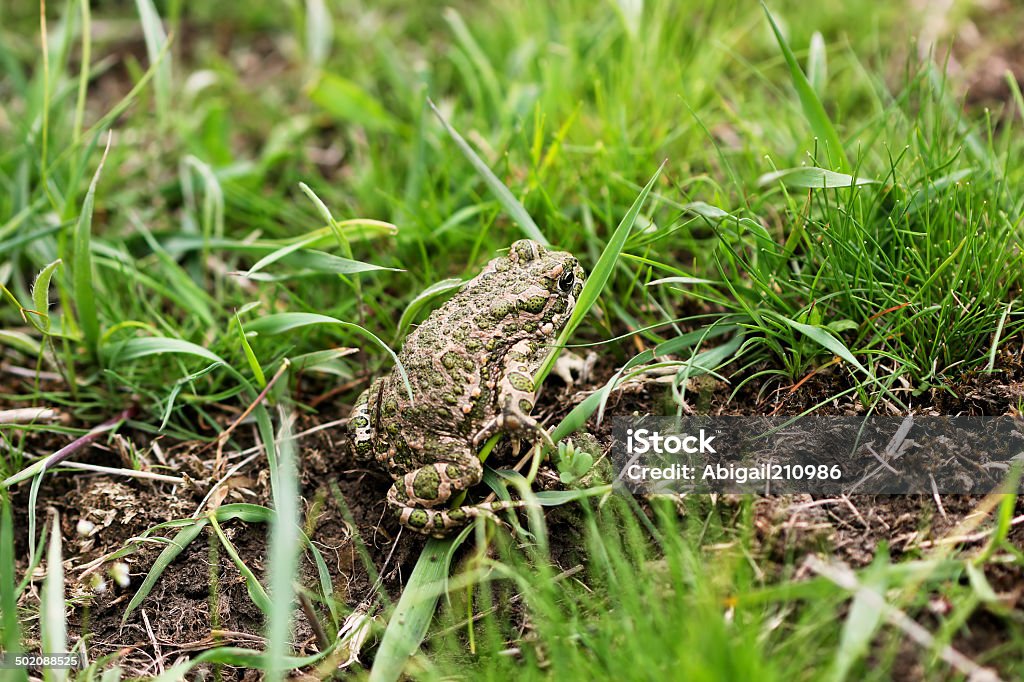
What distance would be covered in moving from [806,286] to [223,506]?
2658 millimetres

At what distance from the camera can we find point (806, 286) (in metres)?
3.54

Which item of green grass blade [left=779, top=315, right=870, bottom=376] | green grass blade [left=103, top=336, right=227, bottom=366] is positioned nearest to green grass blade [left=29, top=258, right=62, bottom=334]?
green grass blade [left=103, top=336, right=227, bottom=366]

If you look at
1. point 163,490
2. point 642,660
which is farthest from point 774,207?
point 163,490

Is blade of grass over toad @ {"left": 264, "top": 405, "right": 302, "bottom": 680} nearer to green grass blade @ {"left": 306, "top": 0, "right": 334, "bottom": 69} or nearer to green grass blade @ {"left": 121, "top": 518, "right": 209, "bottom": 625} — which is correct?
green grass blade @ {"left": 121, "top": 518, "right": 209, "bottom": 625}

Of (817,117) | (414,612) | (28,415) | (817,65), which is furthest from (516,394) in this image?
(817,65)

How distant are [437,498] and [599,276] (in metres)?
1.14

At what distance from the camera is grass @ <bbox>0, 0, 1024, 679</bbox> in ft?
9.24

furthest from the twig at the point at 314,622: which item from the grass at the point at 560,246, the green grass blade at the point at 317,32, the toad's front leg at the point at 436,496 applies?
the green grass blade at the point at 317,32

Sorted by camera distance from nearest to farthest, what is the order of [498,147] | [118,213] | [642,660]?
[642,660], [498,147], [118,213]

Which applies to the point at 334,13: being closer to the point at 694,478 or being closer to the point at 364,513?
the point at 364,513

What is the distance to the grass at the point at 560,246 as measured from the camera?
9.24ft

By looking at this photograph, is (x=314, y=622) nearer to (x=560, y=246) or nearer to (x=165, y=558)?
(x=165, y=558)

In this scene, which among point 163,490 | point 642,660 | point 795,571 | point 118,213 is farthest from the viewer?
point 118,213

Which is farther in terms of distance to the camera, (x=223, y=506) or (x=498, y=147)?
(x=498, y=147)
